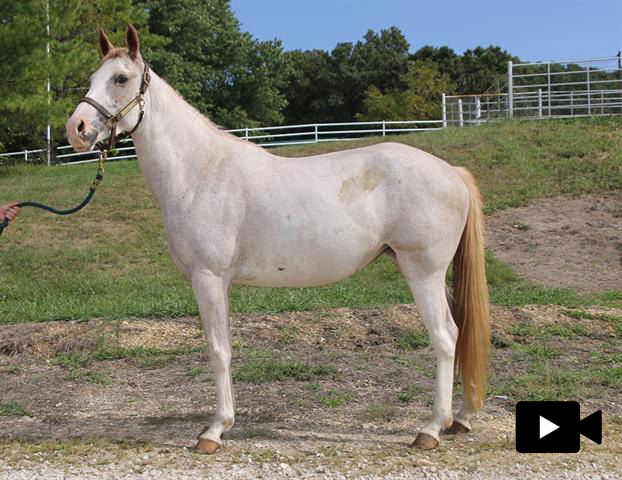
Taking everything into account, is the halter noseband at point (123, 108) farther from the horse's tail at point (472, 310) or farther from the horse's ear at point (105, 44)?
the horse's tail at point (472, 310)

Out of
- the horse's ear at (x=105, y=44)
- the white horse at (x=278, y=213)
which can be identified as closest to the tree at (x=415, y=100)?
the white horse at (x=278, y=213)

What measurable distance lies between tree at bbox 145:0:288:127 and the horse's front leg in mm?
27978

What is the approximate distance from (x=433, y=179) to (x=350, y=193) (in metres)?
0.49

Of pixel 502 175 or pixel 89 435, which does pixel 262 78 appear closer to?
pixel 502 175

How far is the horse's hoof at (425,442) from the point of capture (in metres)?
4.12

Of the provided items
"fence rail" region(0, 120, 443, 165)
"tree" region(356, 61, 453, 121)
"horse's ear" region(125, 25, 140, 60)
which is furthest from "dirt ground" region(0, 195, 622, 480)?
"tree" region(356, 61, 453, 121)

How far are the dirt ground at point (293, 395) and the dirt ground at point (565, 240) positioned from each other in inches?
117

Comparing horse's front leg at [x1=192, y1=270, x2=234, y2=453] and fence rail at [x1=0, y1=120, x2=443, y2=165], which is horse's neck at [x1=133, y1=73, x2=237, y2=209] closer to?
horse's front leg at [x1=192, y1=270, x2=234, y2=453]

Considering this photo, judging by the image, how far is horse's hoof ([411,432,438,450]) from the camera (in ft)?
13.5

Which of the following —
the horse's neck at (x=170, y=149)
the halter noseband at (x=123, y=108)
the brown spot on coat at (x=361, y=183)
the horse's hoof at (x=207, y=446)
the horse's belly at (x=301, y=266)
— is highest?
the halter noseband at (x=123, y=108)

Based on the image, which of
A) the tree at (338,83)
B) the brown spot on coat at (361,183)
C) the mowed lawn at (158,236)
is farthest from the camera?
the tree at (338,83)

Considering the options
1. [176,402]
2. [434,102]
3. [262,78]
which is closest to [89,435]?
[176,402]

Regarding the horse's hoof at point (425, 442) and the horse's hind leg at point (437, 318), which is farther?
the horse's hind leg at point (437, 318)

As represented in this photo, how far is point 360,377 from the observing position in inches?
222
